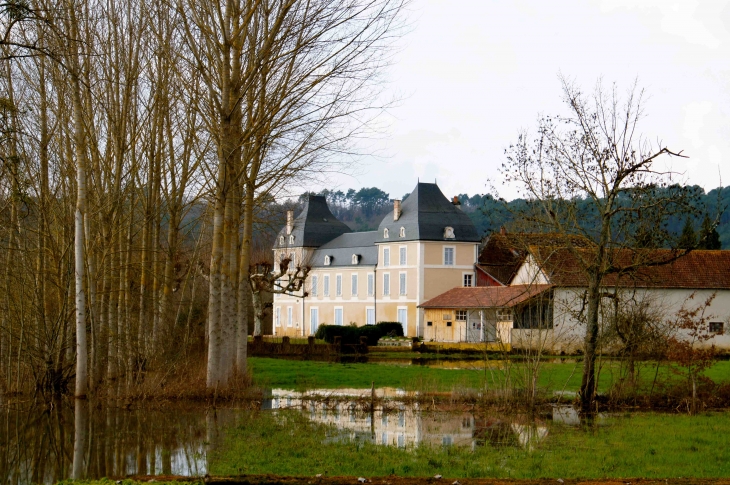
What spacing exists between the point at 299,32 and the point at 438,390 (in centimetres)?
972

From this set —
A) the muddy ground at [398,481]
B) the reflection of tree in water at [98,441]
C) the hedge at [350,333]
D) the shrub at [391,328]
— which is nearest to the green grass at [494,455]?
the reflection of tree in water at [98,441]

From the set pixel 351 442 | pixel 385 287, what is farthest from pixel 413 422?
pixel 385 287

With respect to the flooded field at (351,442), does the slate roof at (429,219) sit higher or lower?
higher

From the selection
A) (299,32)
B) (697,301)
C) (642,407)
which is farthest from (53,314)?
(697,301)

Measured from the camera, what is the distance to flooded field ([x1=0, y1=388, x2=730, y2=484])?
36.8 feet

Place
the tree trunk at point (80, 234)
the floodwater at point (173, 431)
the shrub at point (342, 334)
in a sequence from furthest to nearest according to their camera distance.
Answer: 1. the shrub at point (342, 334)
2. the tree trunk at point (80, 234)
3. the floodwater at point (173, 431)

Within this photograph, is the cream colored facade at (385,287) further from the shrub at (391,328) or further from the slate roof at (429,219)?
the shrub at (391,328)

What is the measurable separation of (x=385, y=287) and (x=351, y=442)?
51642mm

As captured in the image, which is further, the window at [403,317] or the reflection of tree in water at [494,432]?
the window at [403,317]

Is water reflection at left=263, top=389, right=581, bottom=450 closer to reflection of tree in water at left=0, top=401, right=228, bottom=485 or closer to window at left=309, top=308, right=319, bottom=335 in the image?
reflection of tree in water at left=0, top=401, right=228, bottom=485

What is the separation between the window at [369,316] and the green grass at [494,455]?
50749mm

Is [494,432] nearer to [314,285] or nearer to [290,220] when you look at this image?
[290,220]

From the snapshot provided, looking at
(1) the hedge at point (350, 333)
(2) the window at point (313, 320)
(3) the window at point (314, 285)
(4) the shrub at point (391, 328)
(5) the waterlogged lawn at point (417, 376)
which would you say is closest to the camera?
(5) the waterlogged lawn at point (417, 376)

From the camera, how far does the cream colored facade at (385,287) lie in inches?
2441
